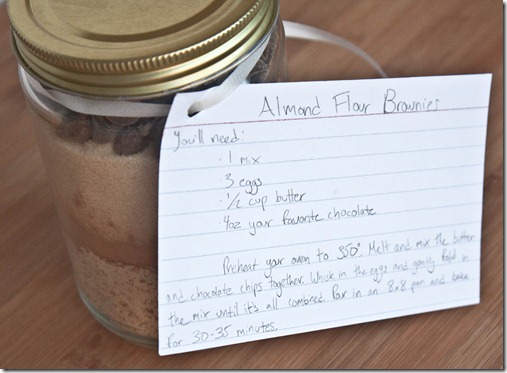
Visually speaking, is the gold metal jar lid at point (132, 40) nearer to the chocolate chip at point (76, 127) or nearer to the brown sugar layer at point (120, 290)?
the chocolate chip at point (76, 127)

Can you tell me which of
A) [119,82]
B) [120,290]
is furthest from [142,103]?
[120,290]

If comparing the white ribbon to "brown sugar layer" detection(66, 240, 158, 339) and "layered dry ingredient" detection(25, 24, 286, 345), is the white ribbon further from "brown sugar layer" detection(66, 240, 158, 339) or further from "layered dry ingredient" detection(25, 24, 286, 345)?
"brown sugar layer" detection(66, 240, 158, 339)

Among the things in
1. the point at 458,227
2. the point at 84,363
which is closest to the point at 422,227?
the point at 458,227

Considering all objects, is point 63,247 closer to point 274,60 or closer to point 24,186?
point 24,186

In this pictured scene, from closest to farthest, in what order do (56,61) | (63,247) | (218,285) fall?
(56,61) < (218,285) < (63,247)

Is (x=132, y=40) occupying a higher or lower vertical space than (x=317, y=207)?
higher

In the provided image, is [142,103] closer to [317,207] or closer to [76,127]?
[76,127]
